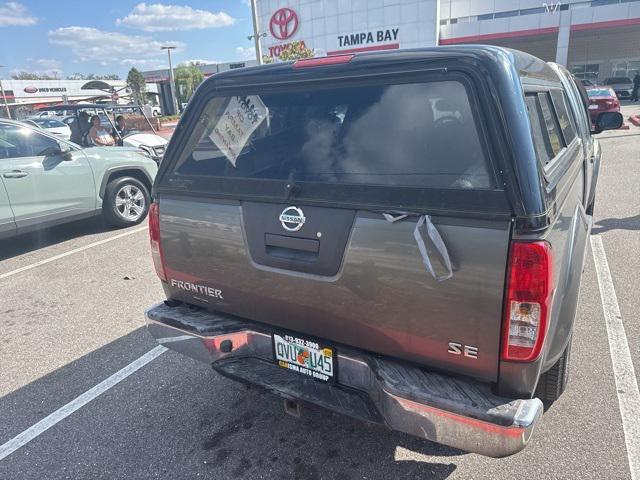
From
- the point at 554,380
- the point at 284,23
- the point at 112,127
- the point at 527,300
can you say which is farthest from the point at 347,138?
the point at 284,23

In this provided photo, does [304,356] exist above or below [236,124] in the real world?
below

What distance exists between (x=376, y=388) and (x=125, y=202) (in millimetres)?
6224

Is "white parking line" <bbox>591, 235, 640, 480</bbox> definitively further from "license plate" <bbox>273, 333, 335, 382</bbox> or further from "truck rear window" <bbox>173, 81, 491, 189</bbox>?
"truck rear window" <bbox>173, 81, 491, 189</bbox>

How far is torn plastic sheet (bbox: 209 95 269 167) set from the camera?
2.56m

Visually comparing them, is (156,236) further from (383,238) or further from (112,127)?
(112,127)

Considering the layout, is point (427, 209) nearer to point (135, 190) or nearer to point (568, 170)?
point (568, 170)

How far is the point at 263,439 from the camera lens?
2643 mm

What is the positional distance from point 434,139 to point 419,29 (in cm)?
3702

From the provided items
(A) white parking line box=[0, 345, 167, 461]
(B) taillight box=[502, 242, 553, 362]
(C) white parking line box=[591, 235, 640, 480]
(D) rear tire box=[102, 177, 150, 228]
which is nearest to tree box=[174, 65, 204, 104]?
(D) rear tire box=[102, 177, 150, 228]

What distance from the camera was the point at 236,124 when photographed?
8.51ft

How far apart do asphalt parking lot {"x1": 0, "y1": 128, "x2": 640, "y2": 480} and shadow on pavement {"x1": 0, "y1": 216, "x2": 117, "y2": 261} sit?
7.12 ft

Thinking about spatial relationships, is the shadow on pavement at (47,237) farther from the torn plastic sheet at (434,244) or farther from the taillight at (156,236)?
the torn plastic sheet at (434,244)

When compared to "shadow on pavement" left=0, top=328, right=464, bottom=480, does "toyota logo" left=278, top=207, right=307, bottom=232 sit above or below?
above

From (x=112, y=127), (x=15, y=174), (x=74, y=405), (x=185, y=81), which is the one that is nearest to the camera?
(x=74, y=405)
